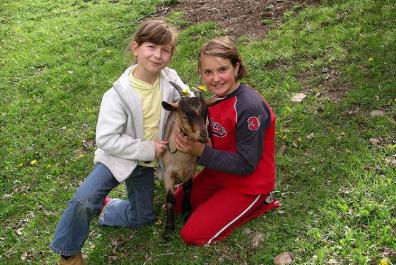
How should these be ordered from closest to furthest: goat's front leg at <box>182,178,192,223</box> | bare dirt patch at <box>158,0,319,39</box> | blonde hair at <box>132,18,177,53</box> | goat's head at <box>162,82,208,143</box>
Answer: goat's head at <box>162,82,208,143</box>
blonde hair at <box>132,18,177,53</box>
goat's front leg at <box>182,178,192,223</box>
bare dirt patch at <box>158,0,319,39</box>

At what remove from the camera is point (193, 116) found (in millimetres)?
3791

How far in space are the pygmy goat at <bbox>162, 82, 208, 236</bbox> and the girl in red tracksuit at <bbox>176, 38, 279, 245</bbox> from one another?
0.20m

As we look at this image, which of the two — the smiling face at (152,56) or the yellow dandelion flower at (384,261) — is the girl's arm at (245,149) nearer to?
the smiling face at (152,56)

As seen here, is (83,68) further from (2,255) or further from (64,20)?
(2,255)

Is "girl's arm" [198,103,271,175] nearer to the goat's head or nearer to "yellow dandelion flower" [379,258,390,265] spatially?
the goat's head

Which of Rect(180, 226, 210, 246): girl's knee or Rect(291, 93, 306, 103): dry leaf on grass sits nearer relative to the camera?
Rect(180, 226, 210, 246): girl's knee

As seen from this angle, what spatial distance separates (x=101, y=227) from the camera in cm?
505

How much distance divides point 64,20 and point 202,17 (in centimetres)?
474

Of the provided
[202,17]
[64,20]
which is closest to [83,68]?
[202,17]

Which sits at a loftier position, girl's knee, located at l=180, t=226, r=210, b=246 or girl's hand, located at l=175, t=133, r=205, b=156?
girl's hand, located at l=175, t=133, r=205, b=156

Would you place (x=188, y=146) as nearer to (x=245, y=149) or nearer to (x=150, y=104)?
(x=245, y=149)

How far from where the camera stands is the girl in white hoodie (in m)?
4.14

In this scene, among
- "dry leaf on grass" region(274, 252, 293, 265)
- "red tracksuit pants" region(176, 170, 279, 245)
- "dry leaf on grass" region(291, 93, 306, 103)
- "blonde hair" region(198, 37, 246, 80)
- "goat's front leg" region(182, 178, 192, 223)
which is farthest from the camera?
"dry leaf on grass" region(291, 93, 306, 103)

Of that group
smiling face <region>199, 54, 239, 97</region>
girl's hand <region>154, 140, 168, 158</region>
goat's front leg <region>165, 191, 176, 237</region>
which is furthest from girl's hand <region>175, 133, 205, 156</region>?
goat's front leg <region>165, 191, 176, 237</region>
